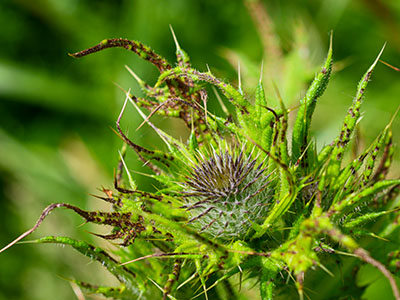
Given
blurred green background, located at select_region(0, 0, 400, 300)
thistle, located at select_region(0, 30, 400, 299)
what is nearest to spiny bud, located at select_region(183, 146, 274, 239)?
thistle, located at select_region(0, 30, 400, 299)

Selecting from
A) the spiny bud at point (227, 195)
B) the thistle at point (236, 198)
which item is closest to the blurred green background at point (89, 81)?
the thistle at point (236, 198)

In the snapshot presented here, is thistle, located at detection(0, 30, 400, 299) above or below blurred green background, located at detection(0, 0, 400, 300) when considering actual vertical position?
below

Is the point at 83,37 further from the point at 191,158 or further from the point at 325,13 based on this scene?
the point at 191,158

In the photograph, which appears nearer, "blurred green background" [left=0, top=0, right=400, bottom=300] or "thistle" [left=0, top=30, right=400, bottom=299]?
"thistle" [left=0, top=30, right=400, bottom=299]

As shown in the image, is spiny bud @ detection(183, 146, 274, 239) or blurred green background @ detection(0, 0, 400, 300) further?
blurred green background @ detection(0, 0, 400, 300)

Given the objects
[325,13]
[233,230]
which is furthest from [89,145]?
[233,230]

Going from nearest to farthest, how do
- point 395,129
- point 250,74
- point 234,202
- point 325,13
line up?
point 234,202 < point 250,74 < point 395,129 < point 325,13

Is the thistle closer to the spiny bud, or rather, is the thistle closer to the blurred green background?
the spiny bud
